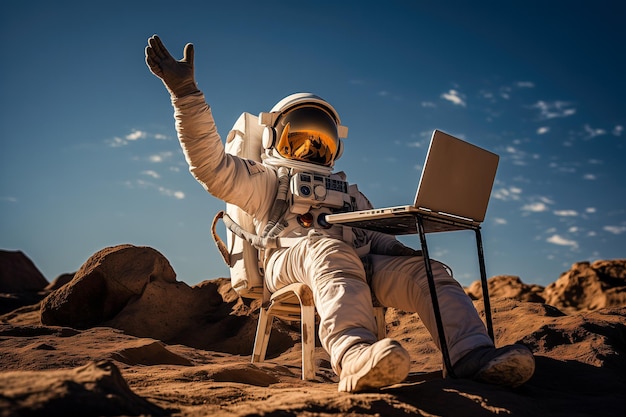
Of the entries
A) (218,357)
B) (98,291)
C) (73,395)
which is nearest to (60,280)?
(98,291)

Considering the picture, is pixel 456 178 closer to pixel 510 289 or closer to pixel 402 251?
pixel 402 251

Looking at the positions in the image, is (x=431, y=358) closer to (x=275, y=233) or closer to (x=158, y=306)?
(x=275, y=233)

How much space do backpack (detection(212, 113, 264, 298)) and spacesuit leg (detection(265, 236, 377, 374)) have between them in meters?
0.67

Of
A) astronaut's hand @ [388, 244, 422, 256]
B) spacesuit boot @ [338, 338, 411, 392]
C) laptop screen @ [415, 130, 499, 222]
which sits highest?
laptop screen @ [415, 130, 499, 222]

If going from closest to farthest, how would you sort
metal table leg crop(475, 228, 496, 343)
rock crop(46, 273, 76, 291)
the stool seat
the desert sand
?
1. the desert sand
2. metal table leg crop(475, 228, 496, 343)
3. the stool seat
4. rock crop(46, 273, 76, 291)

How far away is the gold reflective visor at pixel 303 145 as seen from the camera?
4102 millimetres

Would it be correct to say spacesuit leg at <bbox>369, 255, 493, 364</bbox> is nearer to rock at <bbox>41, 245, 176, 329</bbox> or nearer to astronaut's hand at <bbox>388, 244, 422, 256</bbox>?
astronaut's hand at <bbox>388, 244, 422, 256</bbox>

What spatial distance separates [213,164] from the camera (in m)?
3.47

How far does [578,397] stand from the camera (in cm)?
257

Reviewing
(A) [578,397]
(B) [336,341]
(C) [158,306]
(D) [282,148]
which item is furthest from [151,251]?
(A) [578,397]

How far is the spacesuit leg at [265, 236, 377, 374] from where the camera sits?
8.59ft

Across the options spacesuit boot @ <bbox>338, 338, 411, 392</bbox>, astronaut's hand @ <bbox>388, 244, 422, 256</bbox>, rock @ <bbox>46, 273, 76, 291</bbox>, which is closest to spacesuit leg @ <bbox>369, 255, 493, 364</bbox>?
astronaut's hand @ <bbox>388, 244, 422, 256</bbox>

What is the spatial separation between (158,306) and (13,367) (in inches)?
123

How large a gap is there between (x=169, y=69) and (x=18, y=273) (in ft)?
39.3
